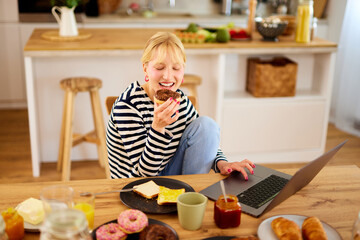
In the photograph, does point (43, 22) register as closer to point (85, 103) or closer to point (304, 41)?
point (85, 103)

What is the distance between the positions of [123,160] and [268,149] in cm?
190

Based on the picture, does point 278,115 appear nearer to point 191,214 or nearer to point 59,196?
point 191,214

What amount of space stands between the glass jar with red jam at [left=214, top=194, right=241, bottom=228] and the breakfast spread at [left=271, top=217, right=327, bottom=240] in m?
0.10

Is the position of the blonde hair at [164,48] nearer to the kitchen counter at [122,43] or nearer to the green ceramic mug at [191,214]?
the green ceramic mug at [191,214]

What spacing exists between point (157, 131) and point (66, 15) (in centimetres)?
177

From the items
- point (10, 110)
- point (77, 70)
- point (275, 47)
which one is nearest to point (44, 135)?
point (77, 70)

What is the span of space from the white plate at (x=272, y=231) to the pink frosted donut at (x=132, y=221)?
30 centimetres

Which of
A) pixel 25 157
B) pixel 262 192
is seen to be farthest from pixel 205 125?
pixel 25 157

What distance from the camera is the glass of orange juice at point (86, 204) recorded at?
1.16 m

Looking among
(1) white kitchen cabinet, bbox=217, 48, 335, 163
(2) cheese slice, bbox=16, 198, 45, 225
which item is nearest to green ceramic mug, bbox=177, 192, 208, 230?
(2) cheese slice, bbox=16, 198, 45, 225

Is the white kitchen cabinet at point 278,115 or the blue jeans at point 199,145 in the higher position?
the blue jeans at point 199,145

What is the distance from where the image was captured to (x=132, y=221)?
1196 millimetres

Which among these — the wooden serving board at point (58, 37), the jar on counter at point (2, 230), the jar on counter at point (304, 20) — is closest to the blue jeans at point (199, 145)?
the jar on counter at point (2, 230)

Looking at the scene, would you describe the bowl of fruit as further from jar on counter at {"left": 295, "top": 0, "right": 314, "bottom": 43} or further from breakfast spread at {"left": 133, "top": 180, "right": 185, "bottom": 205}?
breakfast spread at {"left": 133, "top": 180, "right": 185, "bottom": 205}
